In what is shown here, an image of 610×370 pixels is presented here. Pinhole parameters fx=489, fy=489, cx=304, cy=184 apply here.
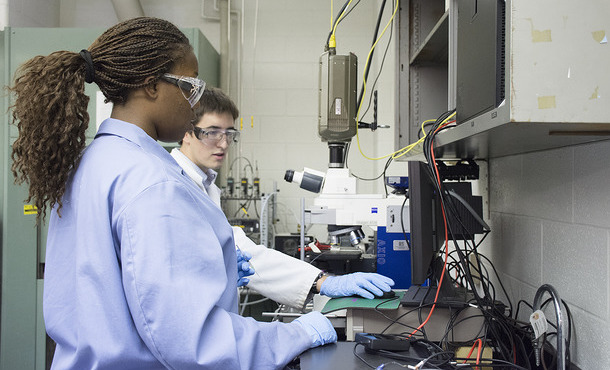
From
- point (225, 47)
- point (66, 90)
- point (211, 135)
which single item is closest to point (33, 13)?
point (225, 47)

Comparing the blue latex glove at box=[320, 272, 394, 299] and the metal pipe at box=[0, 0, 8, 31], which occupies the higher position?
the metal pipe at box=[0, 0, 8, 31]

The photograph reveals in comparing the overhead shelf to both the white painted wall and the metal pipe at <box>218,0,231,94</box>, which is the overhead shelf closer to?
the metal pipe at <box>218,0,231,94</box>

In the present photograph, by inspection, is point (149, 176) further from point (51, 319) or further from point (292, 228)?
point (292, 228)

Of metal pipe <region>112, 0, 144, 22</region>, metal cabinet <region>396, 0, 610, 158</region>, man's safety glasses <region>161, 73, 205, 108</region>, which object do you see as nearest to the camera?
metal cabinet <region>396, 0, 610, 158</region>

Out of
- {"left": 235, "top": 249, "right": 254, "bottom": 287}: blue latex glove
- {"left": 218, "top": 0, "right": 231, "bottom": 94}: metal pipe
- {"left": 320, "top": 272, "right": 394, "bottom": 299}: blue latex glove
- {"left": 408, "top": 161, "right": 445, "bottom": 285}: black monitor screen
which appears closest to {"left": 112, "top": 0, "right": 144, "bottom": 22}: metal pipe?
{"left": 218, "top": 0, "right": 231, "bottom": 94}: metal pipe

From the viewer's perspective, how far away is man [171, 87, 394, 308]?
1.54 metres

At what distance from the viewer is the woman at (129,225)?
0.72m

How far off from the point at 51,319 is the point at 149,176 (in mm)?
310

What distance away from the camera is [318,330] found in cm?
99

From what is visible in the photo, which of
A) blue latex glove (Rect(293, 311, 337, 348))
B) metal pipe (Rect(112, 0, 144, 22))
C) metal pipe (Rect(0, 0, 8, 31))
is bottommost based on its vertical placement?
blue latex glove (Rect(293, 311, 337, 348))

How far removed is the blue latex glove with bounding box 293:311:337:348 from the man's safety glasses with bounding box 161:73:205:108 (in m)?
0.50

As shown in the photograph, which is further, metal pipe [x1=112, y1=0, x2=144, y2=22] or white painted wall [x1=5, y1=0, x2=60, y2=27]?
metal pipe [x1=112, y1=0, x2=144, y2=22]

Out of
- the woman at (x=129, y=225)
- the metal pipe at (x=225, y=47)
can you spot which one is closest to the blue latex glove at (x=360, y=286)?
the woman at (x=129, y=225)

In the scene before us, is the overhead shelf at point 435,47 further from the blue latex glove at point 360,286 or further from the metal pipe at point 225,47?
the metal pipe at point 225,47
